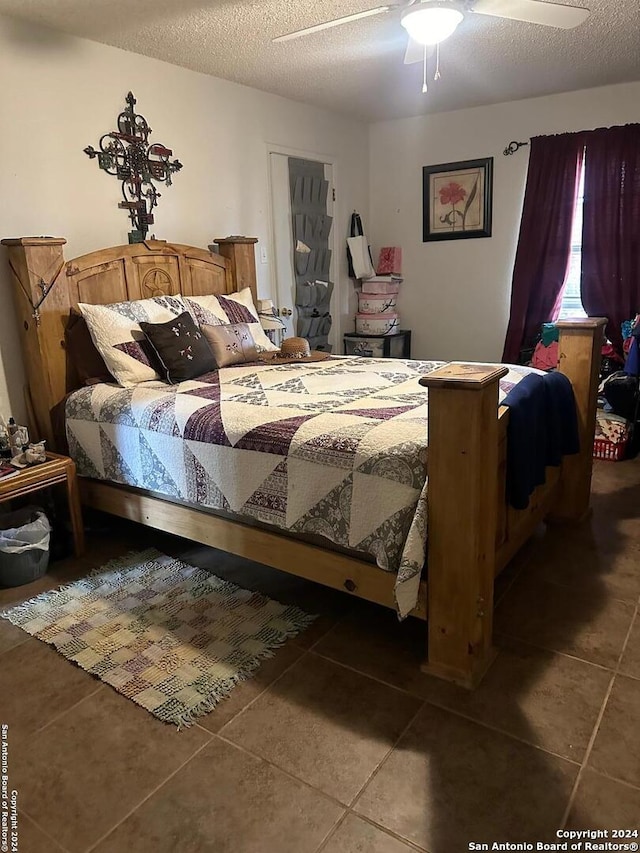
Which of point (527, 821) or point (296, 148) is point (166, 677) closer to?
point (527, 821)

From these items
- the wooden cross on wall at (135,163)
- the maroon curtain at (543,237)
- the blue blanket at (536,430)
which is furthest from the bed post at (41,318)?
the maroon curtain at (543,237)

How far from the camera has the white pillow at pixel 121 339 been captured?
2772 millimetres

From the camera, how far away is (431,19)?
2.17 metres

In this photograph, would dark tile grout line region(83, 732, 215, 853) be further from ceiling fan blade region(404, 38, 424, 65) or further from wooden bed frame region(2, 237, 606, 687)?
ceiling fan blade region(404, 38, 424, 65)

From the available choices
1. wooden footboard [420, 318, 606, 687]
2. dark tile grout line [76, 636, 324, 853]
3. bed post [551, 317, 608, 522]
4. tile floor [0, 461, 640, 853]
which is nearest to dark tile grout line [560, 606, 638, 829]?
tile floor [0, 461, 640, 853]

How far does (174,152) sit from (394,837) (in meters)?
3.42

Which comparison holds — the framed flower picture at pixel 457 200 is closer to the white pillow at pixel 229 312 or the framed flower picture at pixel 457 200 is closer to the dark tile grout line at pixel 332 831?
the white pillow at pixel 229 312

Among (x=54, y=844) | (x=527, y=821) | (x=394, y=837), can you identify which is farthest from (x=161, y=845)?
(x=527, y=821)

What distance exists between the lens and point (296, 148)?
4250mm

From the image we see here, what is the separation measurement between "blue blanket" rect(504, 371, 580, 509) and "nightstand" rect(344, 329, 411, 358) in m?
2.46

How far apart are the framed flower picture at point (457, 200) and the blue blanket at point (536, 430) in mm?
2565

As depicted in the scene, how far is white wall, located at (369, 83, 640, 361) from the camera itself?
4.29 metres

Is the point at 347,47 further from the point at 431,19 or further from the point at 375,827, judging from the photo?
the point at 375,827

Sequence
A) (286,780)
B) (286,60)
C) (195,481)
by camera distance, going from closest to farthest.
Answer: (286,780), (195,481), (286,60)
